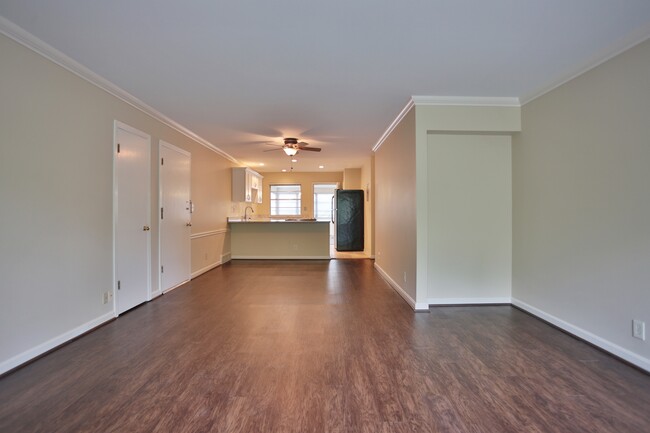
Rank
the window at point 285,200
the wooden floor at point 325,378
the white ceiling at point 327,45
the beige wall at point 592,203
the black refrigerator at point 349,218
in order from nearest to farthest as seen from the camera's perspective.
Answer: the wooden floor at point 325,378 < the white ceiling at point 327,45 < the beige wall at point 592,203 < the black refrigerator at point 349,218 < the window at point 285,200

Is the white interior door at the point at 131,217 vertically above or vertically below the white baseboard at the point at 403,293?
above

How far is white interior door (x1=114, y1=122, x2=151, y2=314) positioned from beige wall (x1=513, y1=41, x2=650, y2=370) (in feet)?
14.8

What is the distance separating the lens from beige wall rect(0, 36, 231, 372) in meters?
2.11

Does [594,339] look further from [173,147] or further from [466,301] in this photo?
[173,147]

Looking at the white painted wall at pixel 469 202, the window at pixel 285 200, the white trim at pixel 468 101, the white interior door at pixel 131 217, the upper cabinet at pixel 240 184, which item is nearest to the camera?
the white interior door at pixel 131 217

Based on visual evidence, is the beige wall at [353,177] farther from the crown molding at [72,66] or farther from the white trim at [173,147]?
the crown molding at [72,66]

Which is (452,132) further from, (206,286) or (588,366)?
(206,286)

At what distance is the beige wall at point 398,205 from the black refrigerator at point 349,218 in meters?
2.80

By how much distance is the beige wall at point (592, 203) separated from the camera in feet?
7.29

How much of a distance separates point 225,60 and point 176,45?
1.26 feet

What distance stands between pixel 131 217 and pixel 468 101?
4082 mm

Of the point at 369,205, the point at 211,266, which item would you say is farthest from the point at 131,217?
the point at 369,205

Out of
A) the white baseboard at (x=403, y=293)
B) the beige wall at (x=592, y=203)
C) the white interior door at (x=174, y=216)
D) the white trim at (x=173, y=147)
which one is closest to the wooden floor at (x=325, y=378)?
the white baseboard at (x=403, y=293)

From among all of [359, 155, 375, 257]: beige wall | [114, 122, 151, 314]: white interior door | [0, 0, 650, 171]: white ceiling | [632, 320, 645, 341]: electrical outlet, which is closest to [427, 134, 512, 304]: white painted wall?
[0, 0, 650, 171]: white ceiling
